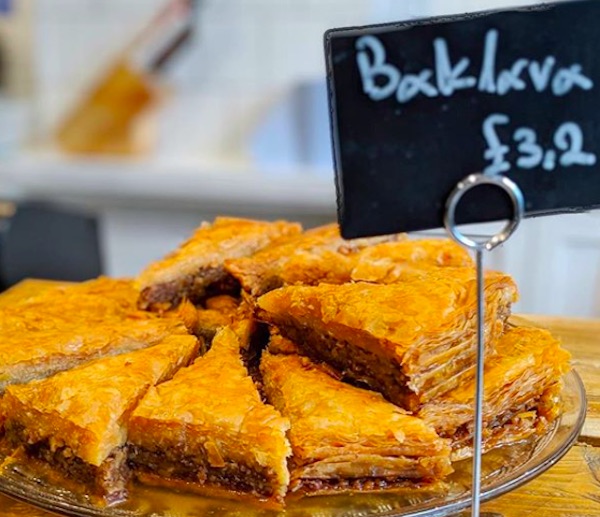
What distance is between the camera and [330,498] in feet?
3.39

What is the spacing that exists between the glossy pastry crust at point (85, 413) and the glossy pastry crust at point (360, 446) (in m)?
0.22

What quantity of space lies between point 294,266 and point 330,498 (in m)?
0.42

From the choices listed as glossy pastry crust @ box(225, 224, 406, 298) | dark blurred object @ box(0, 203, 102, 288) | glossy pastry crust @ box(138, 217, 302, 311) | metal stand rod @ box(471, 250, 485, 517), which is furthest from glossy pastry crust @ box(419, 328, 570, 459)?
dark blurred object @ box(0, 203, 102, 288)

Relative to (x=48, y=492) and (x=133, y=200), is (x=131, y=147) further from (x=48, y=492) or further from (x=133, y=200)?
(x=48, y=492)

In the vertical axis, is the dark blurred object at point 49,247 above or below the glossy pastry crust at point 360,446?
above

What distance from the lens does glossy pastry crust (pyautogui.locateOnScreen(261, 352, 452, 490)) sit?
1.03m

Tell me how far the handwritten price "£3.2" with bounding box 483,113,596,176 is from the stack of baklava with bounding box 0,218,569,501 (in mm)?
264

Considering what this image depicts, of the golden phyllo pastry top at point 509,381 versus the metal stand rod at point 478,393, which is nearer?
the metal stand rod at point 478,393

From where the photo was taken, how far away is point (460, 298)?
1.10 m

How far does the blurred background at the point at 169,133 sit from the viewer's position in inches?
109

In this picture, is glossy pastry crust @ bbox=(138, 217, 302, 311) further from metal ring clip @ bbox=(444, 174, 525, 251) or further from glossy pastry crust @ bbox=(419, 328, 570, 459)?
metal ring clip @ bbox=(444, 174, 525, 251)

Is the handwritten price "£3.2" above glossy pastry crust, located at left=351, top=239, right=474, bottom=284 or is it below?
above

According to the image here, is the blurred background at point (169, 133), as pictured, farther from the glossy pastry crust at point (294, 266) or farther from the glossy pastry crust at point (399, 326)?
the glossy pastry crust at point (399, 326)

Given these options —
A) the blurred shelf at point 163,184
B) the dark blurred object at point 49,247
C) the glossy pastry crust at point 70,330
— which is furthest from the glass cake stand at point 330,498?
the blurred shelf at point 163,184
